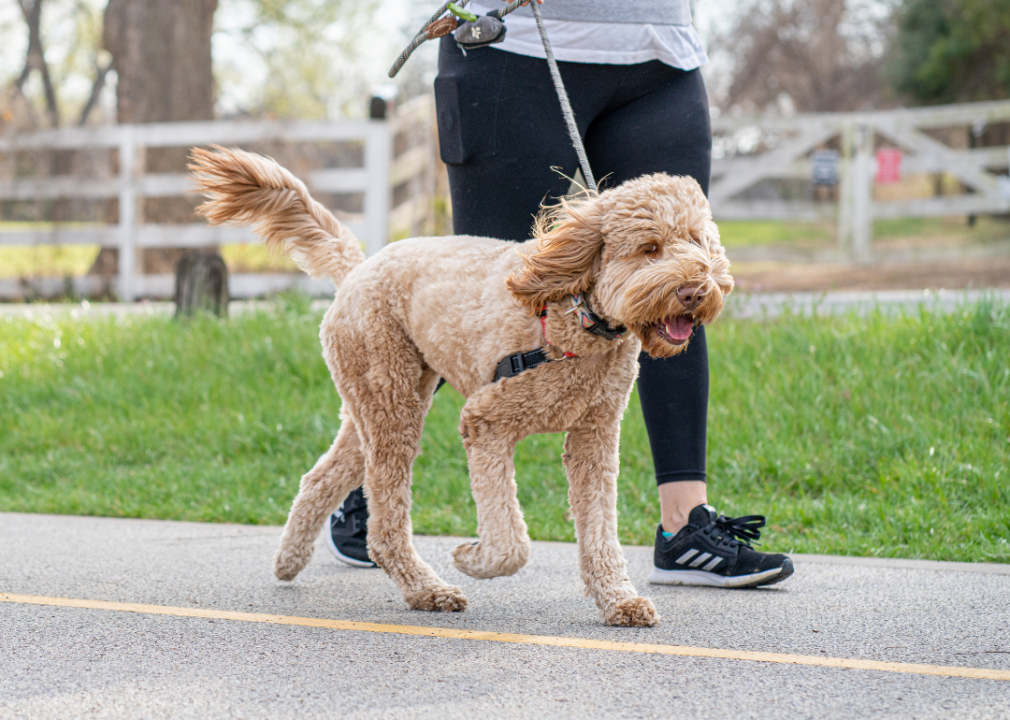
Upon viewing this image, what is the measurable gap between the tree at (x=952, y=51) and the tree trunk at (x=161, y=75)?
52.7 ft

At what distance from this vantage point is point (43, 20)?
1309 inches

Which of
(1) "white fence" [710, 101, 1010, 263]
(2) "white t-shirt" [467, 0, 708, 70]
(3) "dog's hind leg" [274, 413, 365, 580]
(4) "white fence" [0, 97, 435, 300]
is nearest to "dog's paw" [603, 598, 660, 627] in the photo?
(3) "dog's hind leg" [274, 413, 365, 580]

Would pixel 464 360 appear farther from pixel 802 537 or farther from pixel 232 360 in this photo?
pixel 232 360

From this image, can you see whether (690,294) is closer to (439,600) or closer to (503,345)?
(503,345)

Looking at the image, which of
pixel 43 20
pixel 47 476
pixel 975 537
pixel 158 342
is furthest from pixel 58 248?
pixel 43 20

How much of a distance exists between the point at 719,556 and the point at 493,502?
835mm

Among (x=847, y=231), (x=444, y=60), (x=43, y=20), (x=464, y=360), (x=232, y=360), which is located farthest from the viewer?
(x=43, y=20)

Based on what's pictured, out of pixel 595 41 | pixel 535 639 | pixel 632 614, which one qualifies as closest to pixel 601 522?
pixel 632 614

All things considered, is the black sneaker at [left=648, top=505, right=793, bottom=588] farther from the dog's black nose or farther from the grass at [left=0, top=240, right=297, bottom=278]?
the grass at [left=0, top=240, right=297, bottom=278]

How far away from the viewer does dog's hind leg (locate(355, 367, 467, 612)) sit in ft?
9.89

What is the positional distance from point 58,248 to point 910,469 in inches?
411

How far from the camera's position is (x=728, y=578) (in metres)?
3.19

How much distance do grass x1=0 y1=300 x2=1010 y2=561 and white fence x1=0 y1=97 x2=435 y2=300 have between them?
4.72 m

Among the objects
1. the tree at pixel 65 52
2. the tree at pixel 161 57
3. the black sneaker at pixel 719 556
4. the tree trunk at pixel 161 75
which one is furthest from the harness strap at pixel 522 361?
the tree at pixel 65 52
